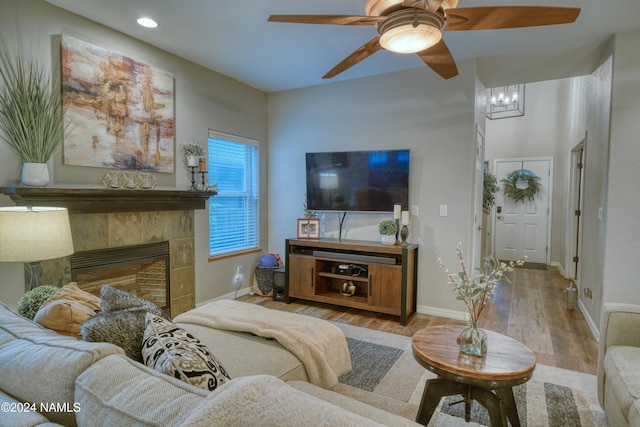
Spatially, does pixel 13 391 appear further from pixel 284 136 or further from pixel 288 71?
pixel 284 136

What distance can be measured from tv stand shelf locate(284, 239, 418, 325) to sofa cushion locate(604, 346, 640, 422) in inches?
72.0

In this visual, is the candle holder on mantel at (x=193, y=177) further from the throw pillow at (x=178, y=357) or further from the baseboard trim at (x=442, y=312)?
the baseboard trim at (x=442, y=312)

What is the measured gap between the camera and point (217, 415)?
2.11 ft

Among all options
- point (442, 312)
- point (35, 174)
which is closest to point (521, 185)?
point (442, 312)

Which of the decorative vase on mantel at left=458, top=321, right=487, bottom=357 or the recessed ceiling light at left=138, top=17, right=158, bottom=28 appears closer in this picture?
the decorative vase on mantel at left=458, top=321, right=487, bottom=357

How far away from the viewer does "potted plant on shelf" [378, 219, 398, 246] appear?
385 centimetres

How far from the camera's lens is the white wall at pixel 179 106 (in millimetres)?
2479

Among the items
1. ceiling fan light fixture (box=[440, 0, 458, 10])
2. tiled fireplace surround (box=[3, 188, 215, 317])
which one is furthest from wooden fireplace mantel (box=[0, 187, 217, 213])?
ceiling fan light fixture (box=[440, 0, 458, 10])

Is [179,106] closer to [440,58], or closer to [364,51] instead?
[364,51]

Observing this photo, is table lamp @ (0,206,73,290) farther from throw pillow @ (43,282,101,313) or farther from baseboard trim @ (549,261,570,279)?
baseboard trim @ (549,261,570,279)

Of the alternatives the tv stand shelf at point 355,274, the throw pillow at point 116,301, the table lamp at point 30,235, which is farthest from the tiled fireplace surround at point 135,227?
the throw pillow at point 116,301

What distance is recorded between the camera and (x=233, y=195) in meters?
4.49

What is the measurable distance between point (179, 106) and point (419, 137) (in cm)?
267

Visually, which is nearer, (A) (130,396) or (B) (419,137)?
(A) (130,396)
